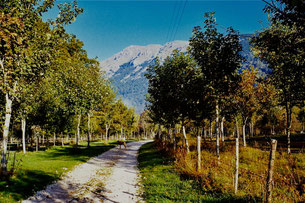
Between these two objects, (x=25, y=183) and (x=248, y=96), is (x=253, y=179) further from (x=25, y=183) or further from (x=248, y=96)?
(x=248, y=96)

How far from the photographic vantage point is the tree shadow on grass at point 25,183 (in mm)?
8000

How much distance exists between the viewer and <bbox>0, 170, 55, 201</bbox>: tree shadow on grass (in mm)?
8000

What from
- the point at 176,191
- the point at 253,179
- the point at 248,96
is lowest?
the point at 176,191

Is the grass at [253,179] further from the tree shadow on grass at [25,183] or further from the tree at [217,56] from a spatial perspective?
the tree shadow on grass at [25,183]

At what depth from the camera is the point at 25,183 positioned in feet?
30.7

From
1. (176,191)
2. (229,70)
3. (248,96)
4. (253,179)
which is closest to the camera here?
(176,191)

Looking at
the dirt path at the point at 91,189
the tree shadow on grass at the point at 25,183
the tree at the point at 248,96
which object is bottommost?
the dirt path at the point at 91,189

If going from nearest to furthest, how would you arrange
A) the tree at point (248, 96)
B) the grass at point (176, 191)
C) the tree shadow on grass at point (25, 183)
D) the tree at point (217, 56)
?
the grass at point (176, 191)
the tree shadow on grass at point (25, 183)
the tree at point (217, 56)
the tree at point (248, 96)

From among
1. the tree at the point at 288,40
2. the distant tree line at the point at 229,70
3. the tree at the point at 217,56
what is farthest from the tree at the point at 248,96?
the tree at the point at 217,56

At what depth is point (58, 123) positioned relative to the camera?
1337 inches

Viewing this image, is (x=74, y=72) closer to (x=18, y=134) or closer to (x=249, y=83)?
(x=249, y=83)

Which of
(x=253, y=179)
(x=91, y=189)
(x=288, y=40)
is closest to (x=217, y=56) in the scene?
(x=288, y=40)

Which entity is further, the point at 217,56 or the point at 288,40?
the point at 217,56

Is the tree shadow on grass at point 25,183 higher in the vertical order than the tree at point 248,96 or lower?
lower
